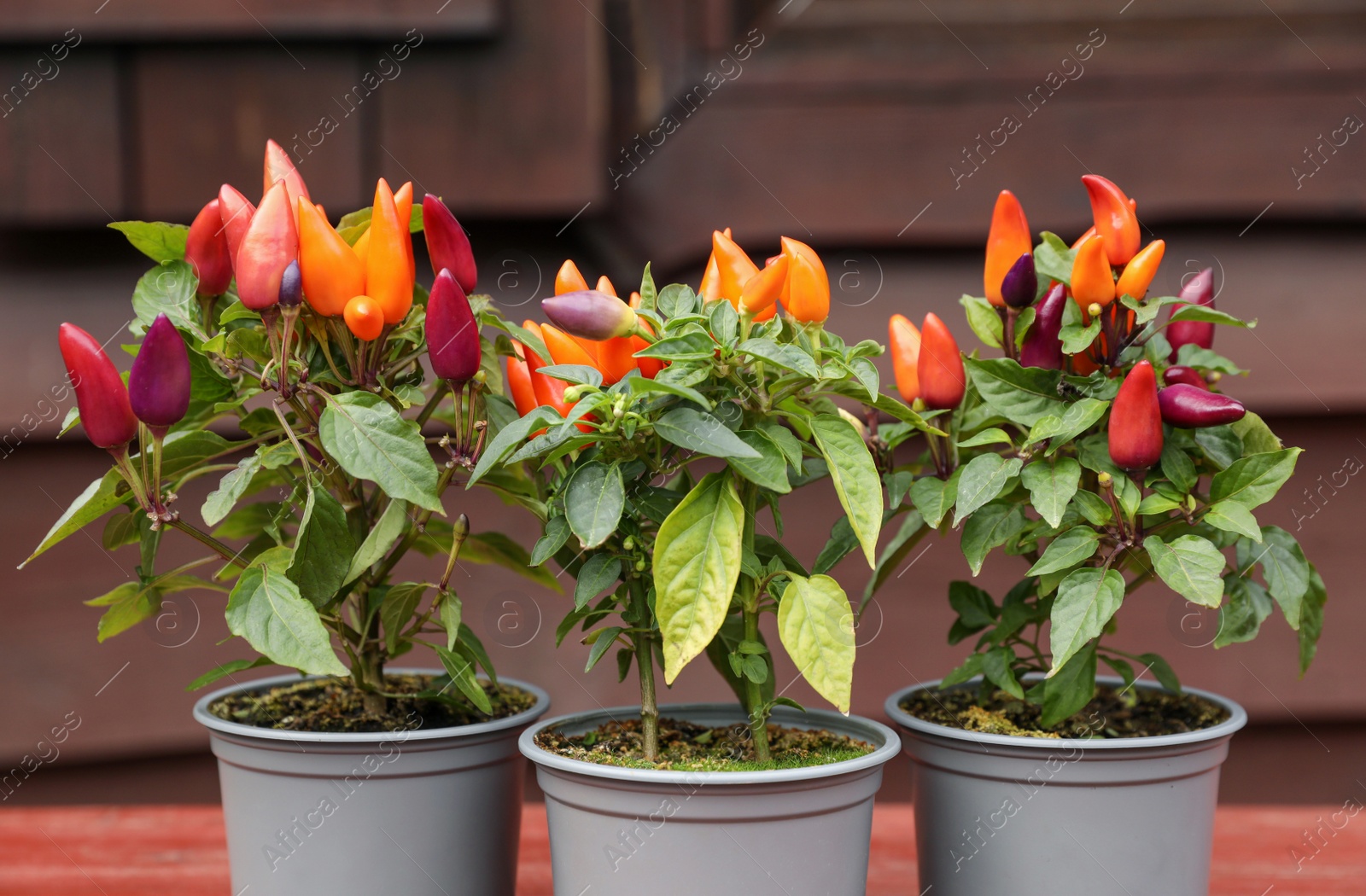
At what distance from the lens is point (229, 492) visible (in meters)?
0.62

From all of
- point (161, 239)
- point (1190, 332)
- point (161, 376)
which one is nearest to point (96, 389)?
point (161, 376)

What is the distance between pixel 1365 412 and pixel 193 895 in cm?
130

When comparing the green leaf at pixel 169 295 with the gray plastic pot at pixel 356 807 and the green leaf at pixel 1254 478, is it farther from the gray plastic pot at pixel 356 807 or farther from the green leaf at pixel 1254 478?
the green leaf at pixel 1254 478

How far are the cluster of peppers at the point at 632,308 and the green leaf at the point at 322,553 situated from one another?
0.47 feet

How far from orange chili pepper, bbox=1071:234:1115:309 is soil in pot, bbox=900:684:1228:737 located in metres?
0.29

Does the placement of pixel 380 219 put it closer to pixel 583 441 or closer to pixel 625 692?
pixel 583 441

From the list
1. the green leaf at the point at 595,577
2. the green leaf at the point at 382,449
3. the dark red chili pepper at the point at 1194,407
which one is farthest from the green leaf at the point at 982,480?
the green leaf at the point at 382,449

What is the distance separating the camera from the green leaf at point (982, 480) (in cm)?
64

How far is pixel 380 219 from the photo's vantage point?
624 millimetres

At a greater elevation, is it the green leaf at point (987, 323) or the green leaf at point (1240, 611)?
the green leaf at point (987, 323)

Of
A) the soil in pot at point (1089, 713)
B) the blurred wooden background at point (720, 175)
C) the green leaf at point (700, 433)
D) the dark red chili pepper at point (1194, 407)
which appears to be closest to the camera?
the green leaf at point (700, 433)

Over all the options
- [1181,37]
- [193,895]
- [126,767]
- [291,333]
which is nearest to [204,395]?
[291,333]

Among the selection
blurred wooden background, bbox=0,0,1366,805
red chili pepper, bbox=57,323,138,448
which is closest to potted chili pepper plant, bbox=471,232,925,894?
red chili pepper, bbox=57,323,138,448

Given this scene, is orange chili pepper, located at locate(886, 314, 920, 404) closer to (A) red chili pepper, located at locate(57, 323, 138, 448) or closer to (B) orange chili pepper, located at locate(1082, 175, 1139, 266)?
(B) orange chili pepper, located at locate(1082, 175, 1139, 266)
